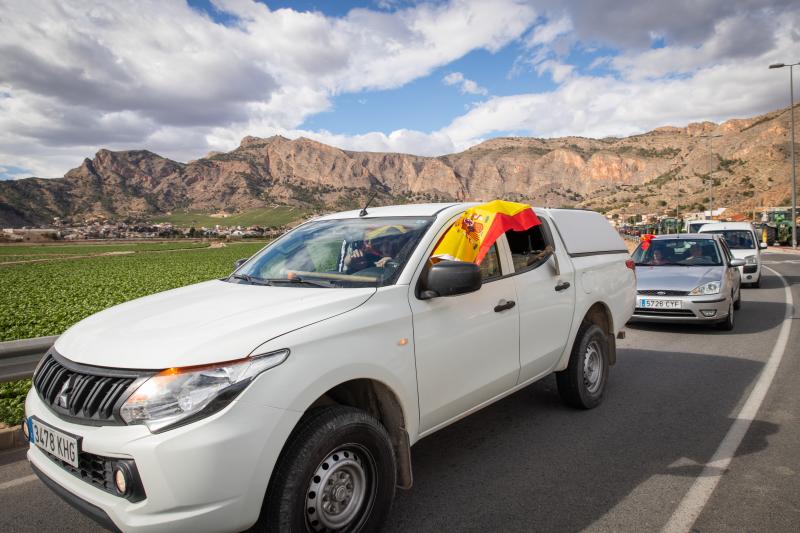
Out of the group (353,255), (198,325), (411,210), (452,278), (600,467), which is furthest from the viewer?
(411,210)

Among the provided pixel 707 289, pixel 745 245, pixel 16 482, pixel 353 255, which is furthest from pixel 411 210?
pixel 745 245

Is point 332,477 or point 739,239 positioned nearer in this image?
point 332,477

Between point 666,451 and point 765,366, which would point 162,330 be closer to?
point 666,451

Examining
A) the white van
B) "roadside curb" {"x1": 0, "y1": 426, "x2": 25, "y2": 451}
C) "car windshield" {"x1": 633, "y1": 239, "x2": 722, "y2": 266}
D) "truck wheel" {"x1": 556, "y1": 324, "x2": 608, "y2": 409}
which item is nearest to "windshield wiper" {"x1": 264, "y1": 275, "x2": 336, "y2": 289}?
"truck wheel" {"x1": 556, "y1": 324, "x2": 608, "y2": 409}

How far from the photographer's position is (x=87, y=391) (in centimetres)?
229

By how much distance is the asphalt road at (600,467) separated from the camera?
2996mm

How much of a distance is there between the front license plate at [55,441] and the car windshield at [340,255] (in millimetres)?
1401

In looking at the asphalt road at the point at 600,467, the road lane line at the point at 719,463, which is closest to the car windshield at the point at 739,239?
the road lane line at the point at 719,463

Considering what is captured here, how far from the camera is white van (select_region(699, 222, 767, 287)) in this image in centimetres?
1377

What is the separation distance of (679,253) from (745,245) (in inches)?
282

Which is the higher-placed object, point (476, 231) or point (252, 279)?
point (476, 231)

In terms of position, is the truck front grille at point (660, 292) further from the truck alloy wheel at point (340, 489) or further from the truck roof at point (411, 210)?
the truck alloy wheel at point (340, 489)

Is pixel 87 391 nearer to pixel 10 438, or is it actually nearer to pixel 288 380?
pixel 288 380

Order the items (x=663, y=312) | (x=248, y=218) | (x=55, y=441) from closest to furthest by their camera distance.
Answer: (x=55, y=441) → (x=663, y=312) → (x=248, y=218)
